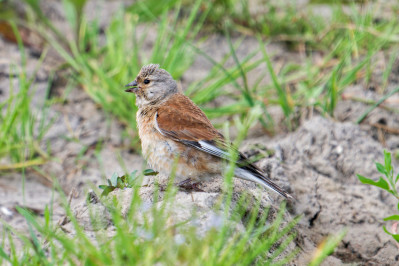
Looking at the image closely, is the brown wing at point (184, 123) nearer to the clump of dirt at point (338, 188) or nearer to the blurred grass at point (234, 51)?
the clump of dirt at point (338, 188)

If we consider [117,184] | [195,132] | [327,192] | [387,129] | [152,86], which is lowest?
[327,192]

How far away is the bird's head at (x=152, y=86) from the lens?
3.87 metres

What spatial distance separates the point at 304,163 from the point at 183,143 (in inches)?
38.3

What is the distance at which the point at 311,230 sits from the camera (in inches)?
137

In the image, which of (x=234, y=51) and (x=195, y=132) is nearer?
(x=195, y=132)

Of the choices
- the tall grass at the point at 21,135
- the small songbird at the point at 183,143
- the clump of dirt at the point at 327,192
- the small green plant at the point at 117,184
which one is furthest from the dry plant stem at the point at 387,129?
the tall grass at the point at 21,135

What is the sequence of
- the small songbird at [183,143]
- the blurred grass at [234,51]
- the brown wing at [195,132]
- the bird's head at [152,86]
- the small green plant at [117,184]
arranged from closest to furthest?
the small green plant at [117,184], the brown wing at [195,132], the small songbird at [183,143], the bird's head at [152,86], the blurred grass at [234,51]

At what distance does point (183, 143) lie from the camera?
3445mm

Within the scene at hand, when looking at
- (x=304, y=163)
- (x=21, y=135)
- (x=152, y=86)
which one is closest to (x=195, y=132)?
(x=152, y=86)

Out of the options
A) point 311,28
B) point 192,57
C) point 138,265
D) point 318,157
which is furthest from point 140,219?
point 311,28

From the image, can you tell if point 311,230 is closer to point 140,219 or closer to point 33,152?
point 140,219

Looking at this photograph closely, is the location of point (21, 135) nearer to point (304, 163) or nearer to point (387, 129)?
point (304, 163)

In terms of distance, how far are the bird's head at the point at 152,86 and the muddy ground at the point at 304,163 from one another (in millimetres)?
612

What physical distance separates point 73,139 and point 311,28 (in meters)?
2.74
